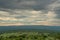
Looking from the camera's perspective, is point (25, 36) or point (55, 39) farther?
point (25, 36)

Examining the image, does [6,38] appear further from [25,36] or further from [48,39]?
A: [48,39]

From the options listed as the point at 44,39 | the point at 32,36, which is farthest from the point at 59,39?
the point at 32,36

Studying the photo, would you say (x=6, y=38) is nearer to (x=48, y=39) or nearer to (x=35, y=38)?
(x=35, y=38)

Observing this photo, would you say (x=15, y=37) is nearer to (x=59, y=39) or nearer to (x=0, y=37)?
(x=0, y=37)

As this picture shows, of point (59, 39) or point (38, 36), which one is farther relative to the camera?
point (38, 36)

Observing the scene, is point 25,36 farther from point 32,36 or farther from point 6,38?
point 6,38

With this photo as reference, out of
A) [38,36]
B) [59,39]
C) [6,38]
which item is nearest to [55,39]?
[59,39]

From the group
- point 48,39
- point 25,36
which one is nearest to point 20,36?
point 25,36
